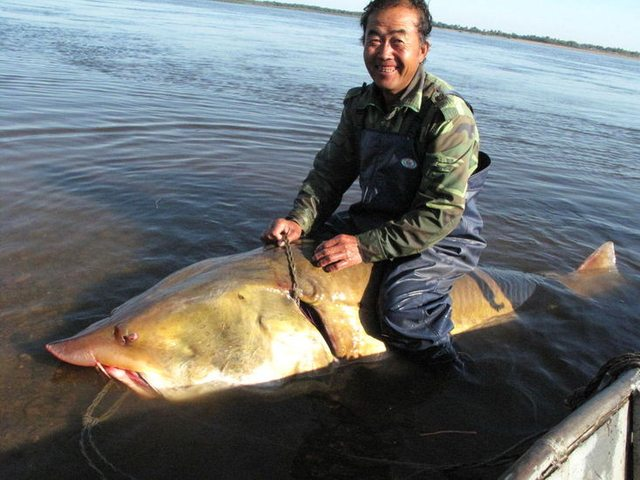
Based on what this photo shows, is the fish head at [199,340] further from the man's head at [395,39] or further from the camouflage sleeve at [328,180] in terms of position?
the man's head at [395,39]

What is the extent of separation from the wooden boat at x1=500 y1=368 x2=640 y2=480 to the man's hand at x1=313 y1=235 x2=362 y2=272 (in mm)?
1366

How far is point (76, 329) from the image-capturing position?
344cm

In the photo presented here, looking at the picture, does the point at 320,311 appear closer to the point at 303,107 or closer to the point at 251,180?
the point at 251,180

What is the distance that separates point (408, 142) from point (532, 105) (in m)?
13.1

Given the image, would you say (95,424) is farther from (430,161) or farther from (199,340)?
(430,161)

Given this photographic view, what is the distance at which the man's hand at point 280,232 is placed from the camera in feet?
10.9

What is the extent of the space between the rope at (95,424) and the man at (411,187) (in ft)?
4.08

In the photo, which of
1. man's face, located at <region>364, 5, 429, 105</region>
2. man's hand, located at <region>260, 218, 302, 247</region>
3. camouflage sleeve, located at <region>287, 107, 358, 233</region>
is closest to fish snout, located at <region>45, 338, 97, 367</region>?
man's hand, located at <region>260, 218, 302, 247</region>

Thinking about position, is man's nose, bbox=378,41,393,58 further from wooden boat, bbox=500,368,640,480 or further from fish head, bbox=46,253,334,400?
wooden boat, bbox=500,368,640,480

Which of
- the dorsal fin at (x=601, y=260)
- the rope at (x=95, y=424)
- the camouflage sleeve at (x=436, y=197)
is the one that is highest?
the camouflage sleeve at (x=436, y=197)

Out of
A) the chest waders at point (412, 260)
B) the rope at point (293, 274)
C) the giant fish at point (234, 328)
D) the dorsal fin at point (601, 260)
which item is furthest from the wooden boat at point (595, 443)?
the dorsal fin at point (601, 260)

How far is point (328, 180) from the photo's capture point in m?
3.81

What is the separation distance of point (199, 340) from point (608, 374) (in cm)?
189

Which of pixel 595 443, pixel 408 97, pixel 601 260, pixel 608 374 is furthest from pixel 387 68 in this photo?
pixel 601 260
